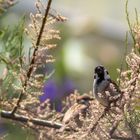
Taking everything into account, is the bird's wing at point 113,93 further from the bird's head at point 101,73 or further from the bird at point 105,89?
the bird's head at point 101,73

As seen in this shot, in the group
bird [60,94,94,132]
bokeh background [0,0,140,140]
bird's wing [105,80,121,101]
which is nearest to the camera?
bird's wing [105,80,121,101]

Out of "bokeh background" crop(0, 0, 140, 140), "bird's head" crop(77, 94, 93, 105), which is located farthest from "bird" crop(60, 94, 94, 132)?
"bokeh background" crop(0, 0, 140, 140)

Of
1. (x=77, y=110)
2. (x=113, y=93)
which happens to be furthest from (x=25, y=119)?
(x=113, y=93)

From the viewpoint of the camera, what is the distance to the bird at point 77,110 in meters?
1.37

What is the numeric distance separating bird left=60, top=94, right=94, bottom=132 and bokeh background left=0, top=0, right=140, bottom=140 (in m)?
3.06

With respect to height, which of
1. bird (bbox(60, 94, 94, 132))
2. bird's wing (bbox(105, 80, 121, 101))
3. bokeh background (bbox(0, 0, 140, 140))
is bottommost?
bird (bbox(60, 94, 94, 132))

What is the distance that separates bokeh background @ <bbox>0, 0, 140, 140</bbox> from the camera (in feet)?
18.4

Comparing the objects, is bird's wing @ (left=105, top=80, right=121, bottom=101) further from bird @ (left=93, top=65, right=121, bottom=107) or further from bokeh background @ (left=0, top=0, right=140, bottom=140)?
bokeh background @ (left=0, top=0, right=140, bottom=140)

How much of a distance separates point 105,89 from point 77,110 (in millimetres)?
93

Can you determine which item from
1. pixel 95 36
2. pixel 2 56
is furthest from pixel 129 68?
pixel 95 36

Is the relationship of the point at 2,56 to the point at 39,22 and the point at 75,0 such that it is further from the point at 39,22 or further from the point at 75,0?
the point at 75,0

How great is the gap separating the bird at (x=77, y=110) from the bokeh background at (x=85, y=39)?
3.06 m

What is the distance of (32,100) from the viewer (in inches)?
55.7

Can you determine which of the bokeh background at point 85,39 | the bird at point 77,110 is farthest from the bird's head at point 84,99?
the bokeh background at point 85,39
